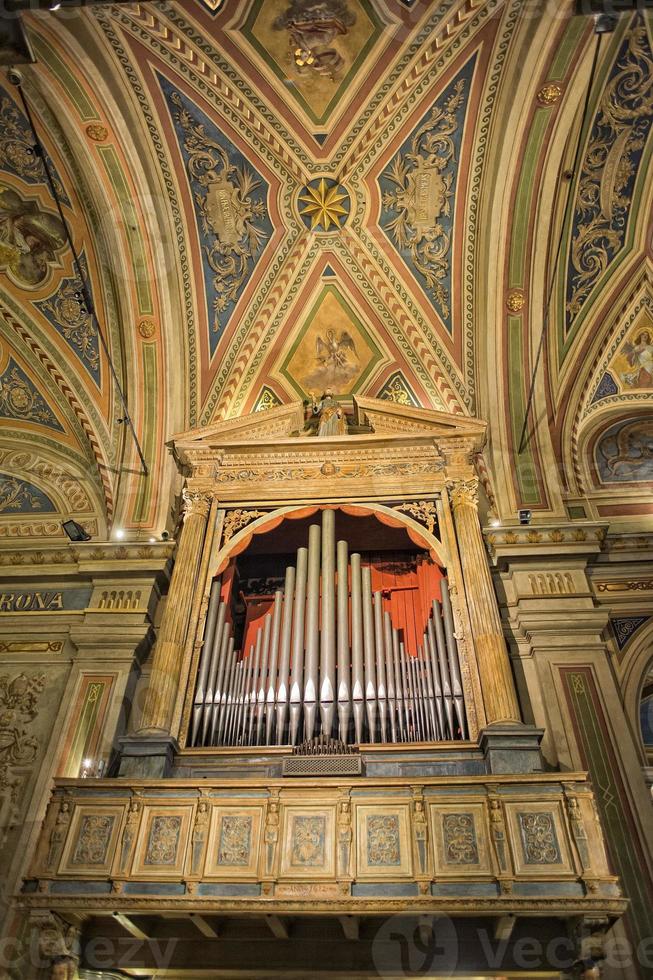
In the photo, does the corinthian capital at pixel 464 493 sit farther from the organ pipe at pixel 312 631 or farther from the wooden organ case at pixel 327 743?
the organ pipe at pixel 312 631

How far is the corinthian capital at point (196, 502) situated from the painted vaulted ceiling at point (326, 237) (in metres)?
0.80

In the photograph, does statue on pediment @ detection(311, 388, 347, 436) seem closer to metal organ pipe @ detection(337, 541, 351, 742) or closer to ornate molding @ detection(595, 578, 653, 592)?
metal organ pipe @ detection(337, 541, 351, 742)

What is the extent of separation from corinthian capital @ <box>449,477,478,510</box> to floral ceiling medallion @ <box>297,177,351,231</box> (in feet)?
12.3

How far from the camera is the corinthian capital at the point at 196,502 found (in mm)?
8297

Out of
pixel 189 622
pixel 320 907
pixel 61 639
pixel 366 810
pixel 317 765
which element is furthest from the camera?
pixel 61 639

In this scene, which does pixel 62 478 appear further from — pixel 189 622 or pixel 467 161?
pixel 467 161

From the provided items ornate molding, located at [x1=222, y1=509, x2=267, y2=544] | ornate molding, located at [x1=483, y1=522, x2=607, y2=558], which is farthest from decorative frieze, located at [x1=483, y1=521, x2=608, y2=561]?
ornate molding, located at [x1=222, y1=509, x2=267, y2=544]

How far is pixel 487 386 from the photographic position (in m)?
9.44

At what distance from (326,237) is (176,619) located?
523 cm

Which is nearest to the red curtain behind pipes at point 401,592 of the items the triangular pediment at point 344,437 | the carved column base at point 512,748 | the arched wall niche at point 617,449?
the carved column base at point 512,748

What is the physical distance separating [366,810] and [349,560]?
3.36 meters

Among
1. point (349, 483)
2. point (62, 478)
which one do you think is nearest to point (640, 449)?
point (349, 483)

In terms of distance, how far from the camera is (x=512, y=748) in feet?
19.7

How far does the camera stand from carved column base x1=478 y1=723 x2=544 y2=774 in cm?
593
